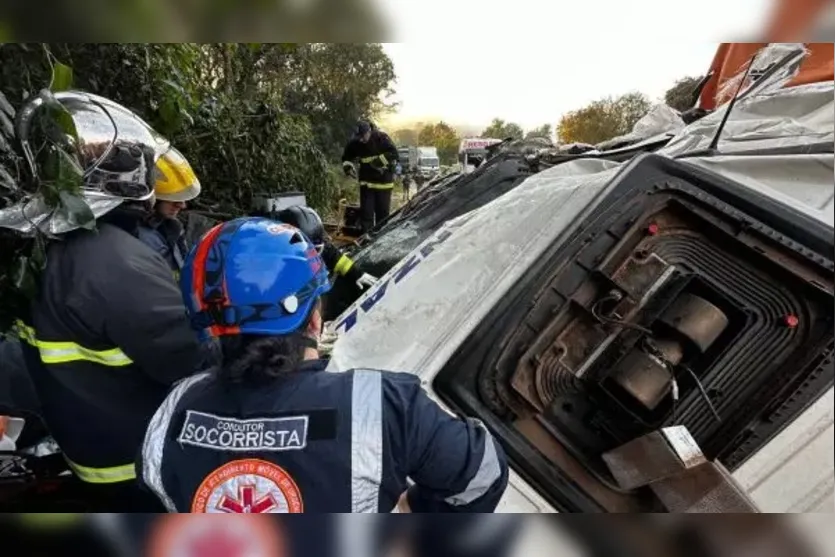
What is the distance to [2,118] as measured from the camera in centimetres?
161

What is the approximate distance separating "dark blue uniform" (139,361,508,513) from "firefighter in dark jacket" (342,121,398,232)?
533 centimetres

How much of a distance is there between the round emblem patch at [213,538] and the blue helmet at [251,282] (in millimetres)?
319

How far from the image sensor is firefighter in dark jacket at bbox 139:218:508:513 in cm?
111

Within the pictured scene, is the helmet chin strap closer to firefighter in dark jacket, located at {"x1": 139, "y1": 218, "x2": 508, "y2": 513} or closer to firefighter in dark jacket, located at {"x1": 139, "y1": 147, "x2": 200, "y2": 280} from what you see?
firefighter in dark jacket, located at {"x1": 139, "y1": 218, "x2": 508, "y2": 513}

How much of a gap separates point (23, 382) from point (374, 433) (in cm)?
133

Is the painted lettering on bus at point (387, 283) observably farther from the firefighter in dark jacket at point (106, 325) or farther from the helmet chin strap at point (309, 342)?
the helmet chin strap at point (309, 342)

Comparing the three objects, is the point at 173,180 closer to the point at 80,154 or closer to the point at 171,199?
the point at 171,199

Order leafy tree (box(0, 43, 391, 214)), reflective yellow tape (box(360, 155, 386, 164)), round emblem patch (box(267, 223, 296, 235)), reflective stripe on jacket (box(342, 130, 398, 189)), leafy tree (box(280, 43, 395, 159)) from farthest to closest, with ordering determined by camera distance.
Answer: reflective yellow tape (box(360, 155, 386, 164)) < reflective stripe on jacket (box(342, 130, 398, 189)) < leafy tree (box(280, 43, 395, 159)) < leafy tree (box(0, 43, 391, 214)) < round emblem patch (box(267, 223, 296, 235))

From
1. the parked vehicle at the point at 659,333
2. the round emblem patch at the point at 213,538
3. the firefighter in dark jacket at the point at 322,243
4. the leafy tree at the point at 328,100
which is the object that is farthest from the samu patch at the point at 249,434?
the leafy tree at the point at 328,100

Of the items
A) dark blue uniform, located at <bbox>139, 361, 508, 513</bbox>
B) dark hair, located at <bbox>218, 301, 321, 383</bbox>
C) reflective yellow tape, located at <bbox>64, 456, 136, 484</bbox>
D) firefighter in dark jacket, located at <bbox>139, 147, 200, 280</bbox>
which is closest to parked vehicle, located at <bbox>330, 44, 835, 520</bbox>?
dark blue uniform, located at <bbox>139, 361, 508, 513</bbox>

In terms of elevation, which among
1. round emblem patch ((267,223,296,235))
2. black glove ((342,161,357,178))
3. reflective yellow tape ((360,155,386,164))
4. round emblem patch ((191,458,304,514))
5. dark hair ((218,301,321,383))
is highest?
round emblem patch ((267,223,296,235))

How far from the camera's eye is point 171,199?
2.20 metres

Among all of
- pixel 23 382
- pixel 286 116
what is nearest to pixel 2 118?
pixel 23 382

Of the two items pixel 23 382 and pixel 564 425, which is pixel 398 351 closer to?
pixel 564 425
